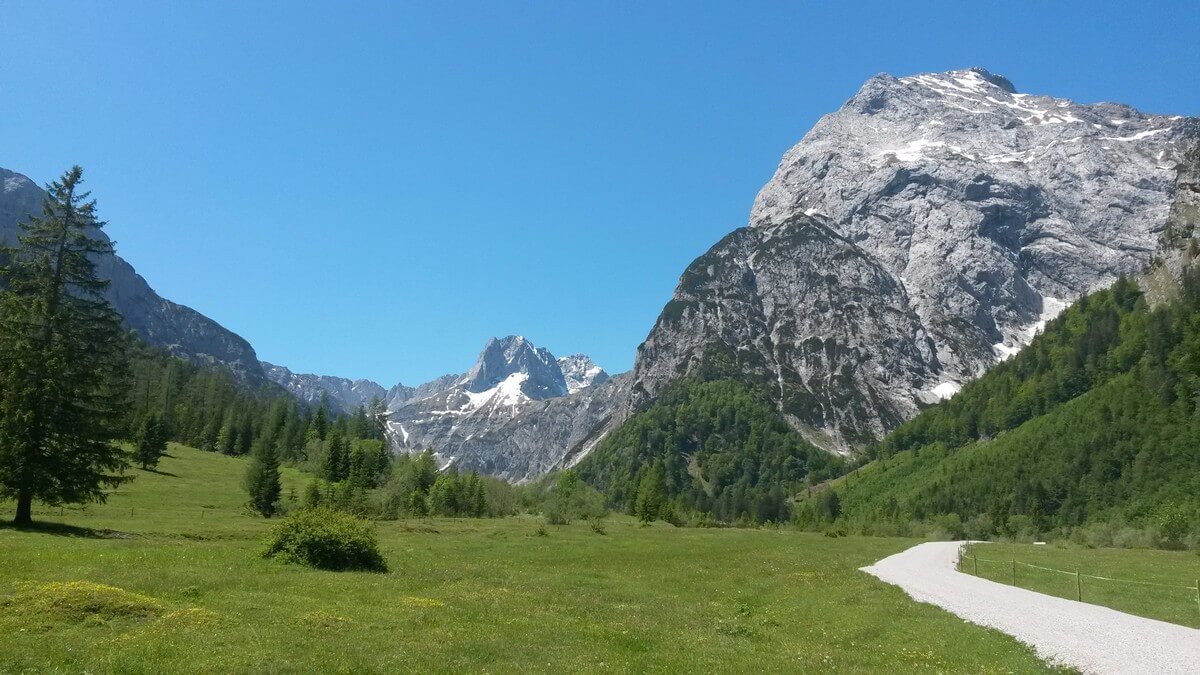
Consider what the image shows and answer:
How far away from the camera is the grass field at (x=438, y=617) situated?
18.6 meters

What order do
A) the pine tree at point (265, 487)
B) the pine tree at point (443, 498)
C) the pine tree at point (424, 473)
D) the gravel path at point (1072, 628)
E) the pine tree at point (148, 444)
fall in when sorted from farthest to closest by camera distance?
the pine tree at point (424, 473)
the pine tree at point (443, 498)
the pine tree at point (148, 444)
the pine tree at point (265, 487)
the gravel path at point (1072, 628)

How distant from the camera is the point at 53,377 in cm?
4881

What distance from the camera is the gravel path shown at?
2266cm

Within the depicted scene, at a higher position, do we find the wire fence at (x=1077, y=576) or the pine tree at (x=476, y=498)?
the wire fence at (x=1077, y=576)

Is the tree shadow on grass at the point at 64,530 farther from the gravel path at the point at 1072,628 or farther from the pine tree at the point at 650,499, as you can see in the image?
the pine tree at the point at 650,499

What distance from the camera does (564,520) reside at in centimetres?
12212

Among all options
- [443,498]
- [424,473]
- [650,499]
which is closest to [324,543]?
[443,498]

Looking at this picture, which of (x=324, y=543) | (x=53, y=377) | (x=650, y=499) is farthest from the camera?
(x=650, y=499)

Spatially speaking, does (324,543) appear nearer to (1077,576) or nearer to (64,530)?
(64,530)

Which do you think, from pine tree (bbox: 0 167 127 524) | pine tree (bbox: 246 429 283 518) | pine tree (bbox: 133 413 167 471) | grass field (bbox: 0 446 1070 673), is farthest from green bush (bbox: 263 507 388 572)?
pine tree (bbox: 133 413 167 471)

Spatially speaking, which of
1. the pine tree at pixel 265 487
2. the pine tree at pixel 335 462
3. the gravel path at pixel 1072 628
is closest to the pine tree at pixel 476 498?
the pine tree at pixel 335 462

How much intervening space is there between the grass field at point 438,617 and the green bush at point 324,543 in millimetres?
1568

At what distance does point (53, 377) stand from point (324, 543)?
25.8m

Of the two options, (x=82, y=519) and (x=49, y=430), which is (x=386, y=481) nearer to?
(x=82, y=519)
